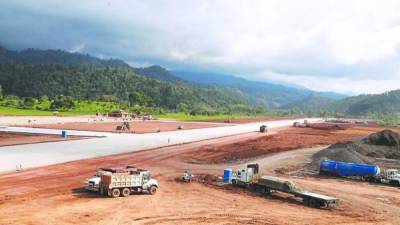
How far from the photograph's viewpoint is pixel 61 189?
32.0 metres

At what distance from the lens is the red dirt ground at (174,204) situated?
25297 mm

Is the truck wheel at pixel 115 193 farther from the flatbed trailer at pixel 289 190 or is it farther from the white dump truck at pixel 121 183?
the flatbed trailer at pixel 289 190

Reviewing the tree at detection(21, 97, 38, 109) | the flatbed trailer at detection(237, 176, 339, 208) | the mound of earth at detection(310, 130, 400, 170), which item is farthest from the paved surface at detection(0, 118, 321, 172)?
the tree at detection(21, 97, 38, 109)

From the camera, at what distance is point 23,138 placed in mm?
65750

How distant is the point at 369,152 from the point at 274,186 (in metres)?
33.1

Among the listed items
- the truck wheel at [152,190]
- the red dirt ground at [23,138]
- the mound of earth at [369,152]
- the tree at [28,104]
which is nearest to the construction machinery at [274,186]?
the truck wheel at [152,190]

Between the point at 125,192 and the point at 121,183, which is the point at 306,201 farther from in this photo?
the point at 121,183

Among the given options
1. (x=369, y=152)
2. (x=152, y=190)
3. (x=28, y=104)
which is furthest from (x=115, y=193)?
(x=28, y=104)

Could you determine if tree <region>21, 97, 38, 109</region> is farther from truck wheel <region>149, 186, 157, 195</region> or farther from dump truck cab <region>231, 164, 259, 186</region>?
truck wheel <region>149, 186, 157, 195</region>

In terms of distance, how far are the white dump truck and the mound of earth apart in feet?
78.2

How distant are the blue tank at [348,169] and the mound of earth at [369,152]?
354cm

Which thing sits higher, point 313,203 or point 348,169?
point 348,169

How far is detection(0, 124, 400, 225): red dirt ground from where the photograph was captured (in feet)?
83.0

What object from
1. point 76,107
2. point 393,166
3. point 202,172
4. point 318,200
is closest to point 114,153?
point 202,172
